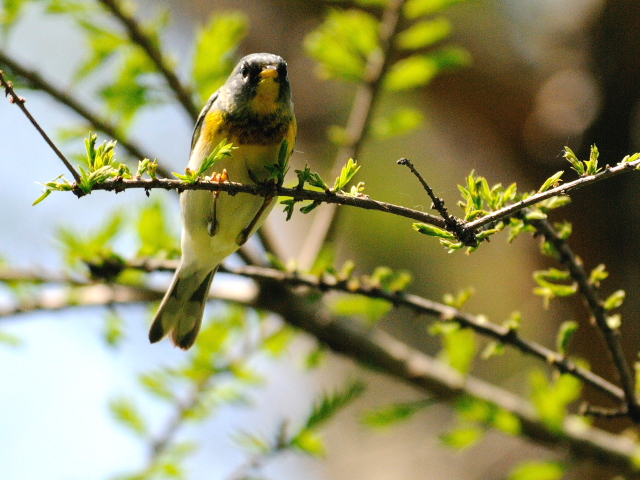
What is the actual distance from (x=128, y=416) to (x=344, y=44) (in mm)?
1617

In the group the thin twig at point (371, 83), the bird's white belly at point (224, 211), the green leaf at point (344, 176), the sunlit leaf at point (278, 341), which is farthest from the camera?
the sunlit leaf at point (278, 341)

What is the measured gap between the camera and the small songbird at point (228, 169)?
194 centimetres

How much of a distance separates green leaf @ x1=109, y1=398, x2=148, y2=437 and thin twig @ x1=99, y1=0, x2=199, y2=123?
1.12 metres

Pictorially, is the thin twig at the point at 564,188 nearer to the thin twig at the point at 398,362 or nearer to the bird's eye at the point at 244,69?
the bird's eye at the point at 244,69

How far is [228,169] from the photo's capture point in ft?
6.35

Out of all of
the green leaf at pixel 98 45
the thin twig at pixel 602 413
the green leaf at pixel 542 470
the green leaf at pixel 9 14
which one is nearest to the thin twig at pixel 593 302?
the thin twig at pixel 602 413

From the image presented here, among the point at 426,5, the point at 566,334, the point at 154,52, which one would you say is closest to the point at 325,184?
the point at 566,334

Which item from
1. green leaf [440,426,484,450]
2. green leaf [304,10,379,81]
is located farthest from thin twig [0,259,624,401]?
green leaf [304,10,379,81]

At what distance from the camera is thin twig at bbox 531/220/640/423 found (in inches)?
57.3

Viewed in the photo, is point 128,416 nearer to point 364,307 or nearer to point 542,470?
point 364,307

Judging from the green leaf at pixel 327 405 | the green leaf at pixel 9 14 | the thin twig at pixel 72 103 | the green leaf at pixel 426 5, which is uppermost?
the green leaf at pixel 426 5

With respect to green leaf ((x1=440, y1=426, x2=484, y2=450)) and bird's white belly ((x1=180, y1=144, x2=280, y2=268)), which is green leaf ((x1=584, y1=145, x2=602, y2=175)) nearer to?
bird's white belly ((x1=180, y1=144, x2=280, y2=268))

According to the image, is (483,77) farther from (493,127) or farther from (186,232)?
(186,232)

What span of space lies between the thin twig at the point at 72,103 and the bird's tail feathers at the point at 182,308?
0.42 metres
